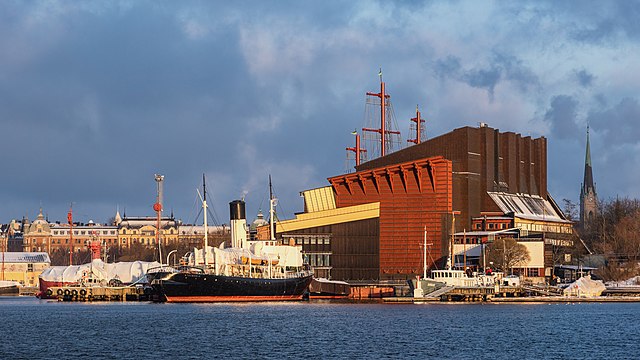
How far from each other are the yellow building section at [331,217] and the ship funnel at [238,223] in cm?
1596

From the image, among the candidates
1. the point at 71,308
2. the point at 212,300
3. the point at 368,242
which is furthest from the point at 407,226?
the point at 71,308

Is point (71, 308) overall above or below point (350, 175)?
below

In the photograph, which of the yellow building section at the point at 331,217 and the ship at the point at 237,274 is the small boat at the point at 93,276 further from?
the yellow building section at the point at 331,217

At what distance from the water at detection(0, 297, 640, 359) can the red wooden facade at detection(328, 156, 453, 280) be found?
130 ft

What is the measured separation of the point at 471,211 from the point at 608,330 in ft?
287

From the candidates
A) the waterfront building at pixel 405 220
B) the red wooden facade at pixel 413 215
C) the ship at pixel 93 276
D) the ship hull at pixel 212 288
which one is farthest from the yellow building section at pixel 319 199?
the ship hull at pixel 212 288

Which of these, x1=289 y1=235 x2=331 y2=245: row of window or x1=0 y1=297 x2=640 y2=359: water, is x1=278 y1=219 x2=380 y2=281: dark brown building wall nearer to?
x1=289 y1=235 x2=331 y2=245: row of window

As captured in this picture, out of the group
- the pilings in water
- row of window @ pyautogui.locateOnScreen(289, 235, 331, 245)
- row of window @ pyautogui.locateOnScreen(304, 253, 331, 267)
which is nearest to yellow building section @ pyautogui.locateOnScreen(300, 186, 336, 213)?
row of window @ pyautogui.locateOnScreen(289, 235, 331, 245)

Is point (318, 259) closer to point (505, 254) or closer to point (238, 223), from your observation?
point (238, 223)

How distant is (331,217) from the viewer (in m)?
179

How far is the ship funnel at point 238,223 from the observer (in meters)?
164

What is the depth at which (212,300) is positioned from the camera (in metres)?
146

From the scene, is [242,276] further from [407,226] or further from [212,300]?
[407,226]

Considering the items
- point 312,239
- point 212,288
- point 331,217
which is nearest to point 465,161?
point 331,217
